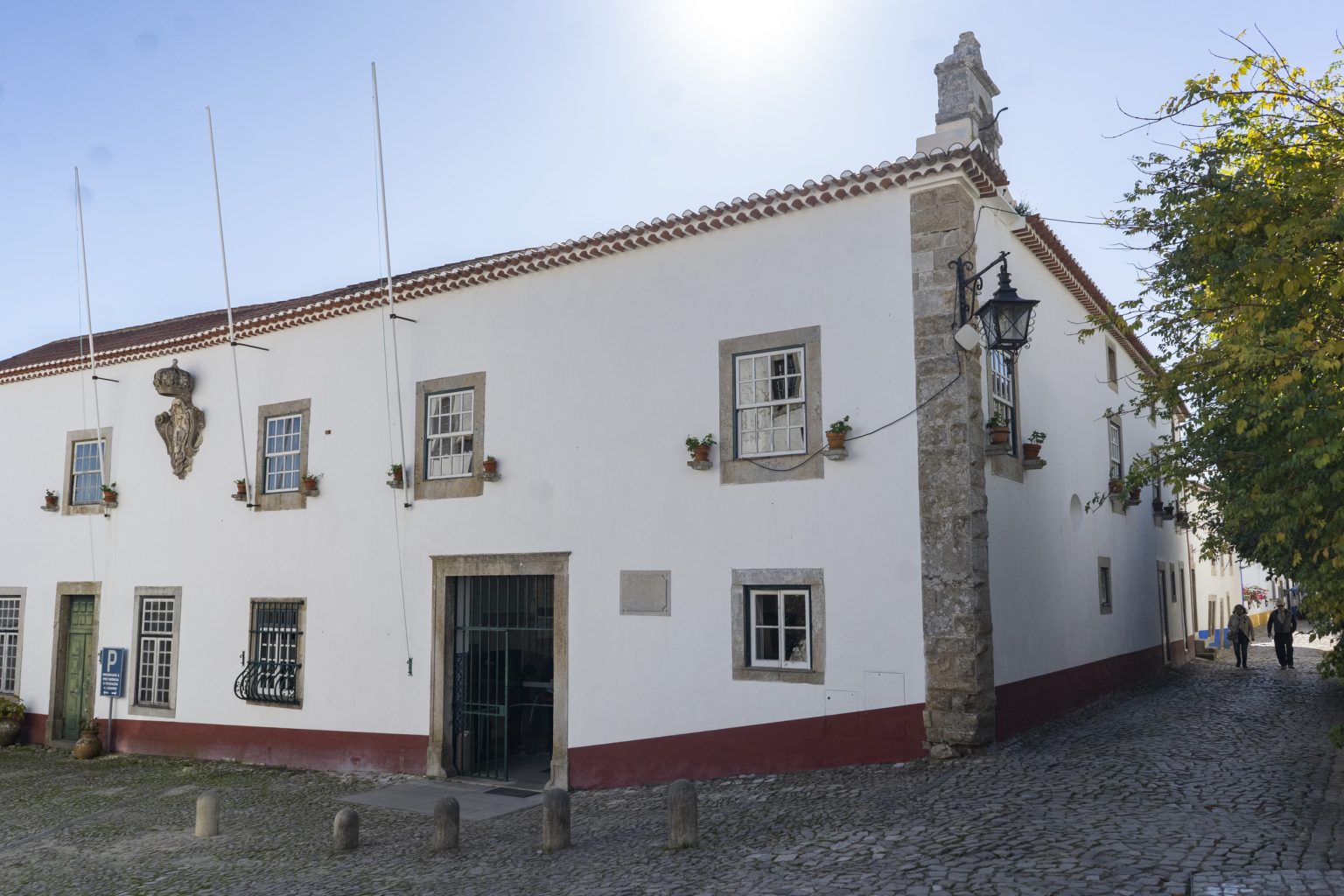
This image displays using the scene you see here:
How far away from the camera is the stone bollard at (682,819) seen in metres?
7.71

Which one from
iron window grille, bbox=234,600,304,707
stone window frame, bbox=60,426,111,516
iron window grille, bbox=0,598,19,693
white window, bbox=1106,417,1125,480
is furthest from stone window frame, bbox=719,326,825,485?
iron window grille, bbox=0,598,19,693

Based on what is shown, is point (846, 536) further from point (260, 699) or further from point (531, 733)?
point (260, 699)

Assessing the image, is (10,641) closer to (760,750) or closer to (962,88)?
(760,750)

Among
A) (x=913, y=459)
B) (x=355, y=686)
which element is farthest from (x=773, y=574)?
(x=355, y=686)

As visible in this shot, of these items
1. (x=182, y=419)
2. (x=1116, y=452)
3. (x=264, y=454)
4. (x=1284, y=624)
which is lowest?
(x=1284, y=624)

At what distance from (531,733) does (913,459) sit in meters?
6.07

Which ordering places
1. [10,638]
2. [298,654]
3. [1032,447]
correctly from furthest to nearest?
[10,638]
[298,654]
[1032,447]

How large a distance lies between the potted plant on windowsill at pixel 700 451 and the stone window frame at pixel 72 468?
10.3m

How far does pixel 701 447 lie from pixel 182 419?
8.59 m

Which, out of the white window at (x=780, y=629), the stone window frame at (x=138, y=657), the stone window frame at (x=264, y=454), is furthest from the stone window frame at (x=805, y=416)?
the stone window frame at (x=138, y=657)

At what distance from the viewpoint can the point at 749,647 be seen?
10.1 metres

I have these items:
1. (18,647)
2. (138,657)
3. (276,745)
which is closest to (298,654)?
(276,745)

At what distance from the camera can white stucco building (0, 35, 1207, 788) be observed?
9469 mm

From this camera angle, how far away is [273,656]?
1364 centimetres
